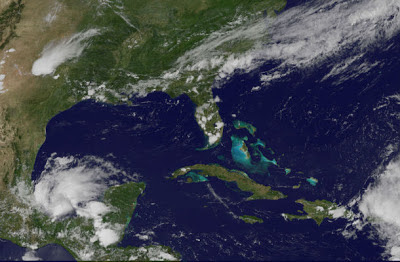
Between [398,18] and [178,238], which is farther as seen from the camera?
Answer: [178,238]

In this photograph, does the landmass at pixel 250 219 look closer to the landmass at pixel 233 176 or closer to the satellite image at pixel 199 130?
the satellite image at pixel 199 130

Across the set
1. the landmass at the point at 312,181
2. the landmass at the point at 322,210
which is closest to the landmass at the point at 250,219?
the landmass at the point at 322,210

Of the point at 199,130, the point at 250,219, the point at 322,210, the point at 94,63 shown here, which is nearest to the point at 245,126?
the point at 199,130

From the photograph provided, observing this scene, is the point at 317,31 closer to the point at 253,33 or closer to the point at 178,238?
the point at 253,33

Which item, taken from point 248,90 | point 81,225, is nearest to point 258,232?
point 248,90

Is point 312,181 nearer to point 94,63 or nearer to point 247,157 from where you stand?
point 247,157

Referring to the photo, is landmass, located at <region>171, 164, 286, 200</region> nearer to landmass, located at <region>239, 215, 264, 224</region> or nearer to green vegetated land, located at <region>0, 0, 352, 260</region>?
green vegetated land, located at <region>0, 0, 352, 260</region>
